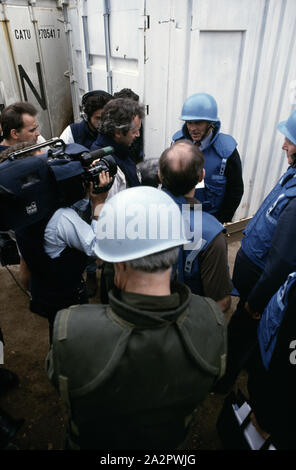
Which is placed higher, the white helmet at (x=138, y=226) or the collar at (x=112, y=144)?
the white helmet at (x=138, y=226)

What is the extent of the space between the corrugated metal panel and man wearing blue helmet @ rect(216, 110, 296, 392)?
117 centimetres

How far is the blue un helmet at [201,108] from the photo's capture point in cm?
252

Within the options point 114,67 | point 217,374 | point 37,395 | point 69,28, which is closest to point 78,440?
point 217,374

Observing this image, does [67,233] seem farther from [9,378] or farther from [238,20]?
[238,20]

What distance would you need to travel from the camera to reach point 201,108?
2.52 meters

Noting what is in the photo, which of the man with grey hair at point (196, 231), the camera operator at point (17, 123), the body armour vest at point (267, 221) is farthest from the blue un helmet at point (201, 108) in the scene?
the camera operator at point (17, 123)

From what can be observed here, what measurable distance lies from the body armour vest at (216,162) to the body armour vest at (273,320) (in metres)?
1.36

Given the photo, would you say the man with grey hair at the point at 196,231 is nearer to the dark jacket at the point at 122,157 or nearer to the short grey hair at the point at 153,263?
the short grey hair at the point at 153,263

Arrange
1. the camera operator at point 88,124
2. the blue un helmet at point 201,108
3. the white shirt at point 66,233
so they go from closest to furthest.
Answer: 1. the white shirt at point 66,233
2. the blue un helmet at point 201,108
3. the camera operator at point 88,124

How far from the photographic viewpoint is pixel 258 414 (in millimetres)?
1615

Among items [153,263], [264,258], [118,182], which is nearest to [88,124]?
[118,182]

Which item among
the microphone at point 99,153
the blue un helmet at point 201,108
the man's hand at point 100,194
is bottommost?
the man's hand at point 100,194

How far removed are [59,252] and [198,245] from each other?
2.70 feet

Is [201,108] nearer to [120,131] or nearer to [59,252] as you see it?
[120,131]
